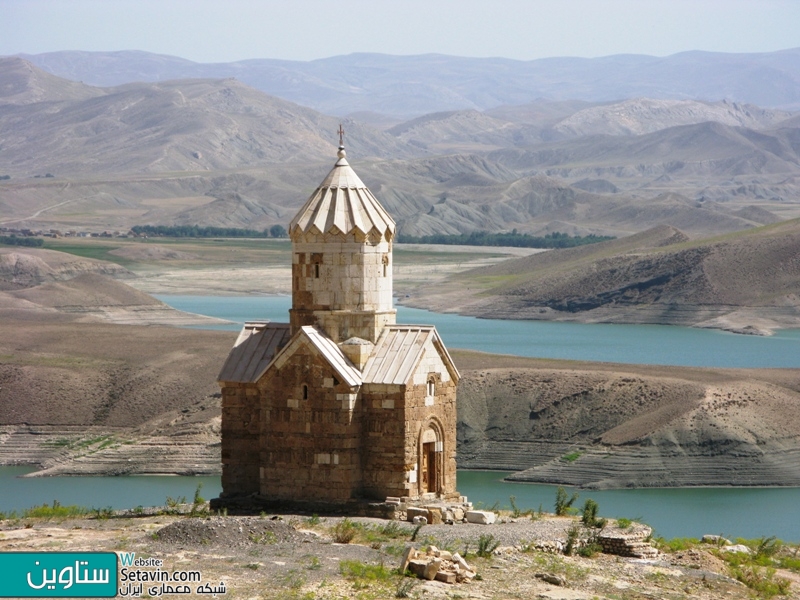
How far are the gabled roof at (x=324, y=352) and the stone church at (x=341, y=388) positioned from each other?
0.07 feet

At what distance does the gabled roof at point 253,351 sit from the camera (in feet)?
89.1

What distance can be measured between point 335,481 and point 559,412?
105 feet

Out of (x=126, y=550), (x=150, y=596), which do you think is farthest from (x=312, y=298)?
(x=150, y=596)

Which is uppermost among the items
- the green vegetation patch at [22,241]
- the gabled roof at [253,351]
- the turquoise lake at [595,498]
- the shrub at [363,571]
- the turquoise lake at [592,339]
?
the gabled roof at [253,351]

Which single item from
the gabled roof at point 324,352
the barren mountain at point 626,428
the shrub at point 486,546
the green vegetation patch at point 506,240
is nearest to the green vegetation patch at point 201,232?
the green vegetation patch at point 506,240

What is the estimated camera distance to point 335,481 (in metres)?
25.8

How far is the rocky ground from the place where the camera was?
1988 centimetres

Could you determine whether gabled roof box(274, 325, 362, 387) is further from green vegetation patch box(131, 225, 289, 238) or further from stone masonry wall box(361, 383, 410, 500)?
green vegetation patch box(131, 225, 289, 238)

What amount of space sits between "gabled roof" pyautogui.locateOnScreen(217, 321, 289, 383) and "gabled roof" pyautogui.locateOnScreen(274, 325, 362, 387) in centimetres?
90

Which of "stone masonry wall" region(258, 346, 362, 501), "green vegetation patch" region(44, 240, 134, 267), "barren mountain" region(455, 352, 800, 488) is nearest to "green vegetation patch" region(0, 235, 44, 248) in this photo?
"green vegetation patch" region(44, 240, 134, 267)

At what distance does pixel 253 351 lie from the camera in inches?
1083

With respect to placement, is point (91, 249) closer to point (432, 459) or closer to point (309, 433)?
point (432, 459)

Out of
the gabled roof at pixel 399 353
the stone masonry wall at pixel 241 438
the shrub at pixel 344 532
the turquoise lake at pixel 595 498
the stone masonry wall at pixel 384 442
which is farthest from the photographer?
the turquoise lake at pixel 595 498

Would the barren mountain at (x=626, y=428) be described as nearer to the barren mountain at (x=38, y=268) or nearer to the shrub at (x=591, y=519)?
the shrub at (x=591, y=519)
